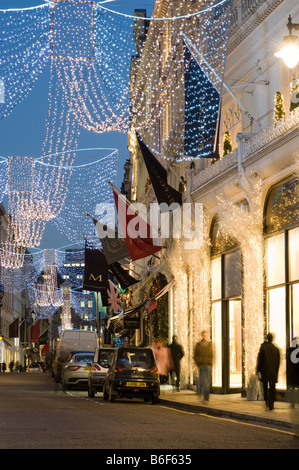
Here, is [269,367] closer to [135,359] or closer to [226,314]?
[135,359]

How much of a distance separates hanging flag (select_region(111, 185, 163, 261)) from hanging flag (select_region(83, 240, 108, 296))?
587 inches

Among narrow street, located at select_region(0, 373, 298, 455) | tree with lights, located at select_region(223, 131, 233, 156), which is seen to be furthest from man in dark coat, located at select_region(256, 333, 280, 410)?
tree with lights, located at select_region(223, 131, 233, 156)

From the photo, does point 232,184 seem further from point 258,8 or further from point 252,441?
point 252,441

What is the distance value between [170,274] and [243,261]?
1174 cm

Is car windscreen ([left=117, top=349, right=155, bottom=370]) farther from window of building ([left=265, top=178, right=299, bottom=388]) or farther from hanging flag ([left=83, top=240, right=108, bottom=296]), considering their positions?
hanging flag ([left=83, top=240, right=108, bottom=296])

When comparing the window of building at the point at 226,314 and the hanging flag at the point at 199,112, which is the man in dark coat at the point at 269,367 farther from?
the window of building at the point at 226,314

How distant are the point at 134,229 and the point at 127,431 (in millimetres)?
20530

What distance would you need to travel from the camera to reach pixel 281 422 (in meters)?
16.3

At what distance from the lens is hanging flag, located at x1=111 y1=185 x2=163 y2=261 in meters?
34.0

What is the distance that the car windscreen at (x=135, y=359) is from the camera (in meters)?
24.9

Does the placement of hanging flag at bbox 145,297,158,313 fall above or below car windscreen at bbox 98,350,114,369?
above

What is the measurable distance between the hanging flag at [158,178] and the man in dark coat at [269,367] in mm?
11088

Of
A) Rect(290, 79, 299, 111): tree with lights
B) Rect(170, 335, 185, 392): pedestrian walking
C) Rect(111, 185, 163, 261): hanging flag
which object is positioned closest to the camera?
Rect(290, 79, 299, 111): tree with lights

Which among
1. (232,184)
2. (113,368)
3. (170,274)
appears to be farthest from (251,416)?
(170,274)
